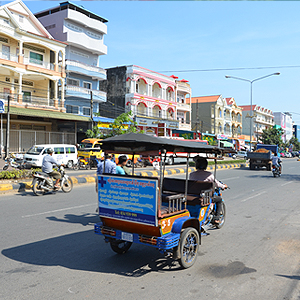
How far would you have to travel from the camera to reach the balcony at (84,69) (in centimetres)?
3344

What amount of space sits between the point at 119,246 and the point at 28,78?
29219mm

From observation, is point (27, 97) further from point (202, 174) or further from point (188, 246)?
point (188, 246)

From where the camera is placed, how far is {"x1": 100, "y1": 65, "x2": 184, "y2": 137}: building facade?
136 feet

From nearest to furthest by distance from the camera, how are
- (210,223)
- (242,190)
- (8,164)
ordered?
(210,223) < (242,190) < (8,164)

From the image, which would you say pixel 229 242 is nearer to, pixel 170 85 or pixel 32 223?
pixel 32 223

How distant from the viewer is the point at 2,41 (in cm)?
2828

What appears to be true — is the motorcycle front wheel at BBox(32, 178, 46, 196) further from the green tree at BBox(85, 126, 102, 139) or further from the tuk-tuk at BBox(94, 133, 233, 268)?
the green tree at BBox(85, 126, 102, 139)

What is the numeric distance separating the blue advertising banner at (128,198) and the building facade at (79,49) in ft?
94.7

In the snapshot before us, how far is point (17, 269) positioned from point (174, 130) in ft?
148

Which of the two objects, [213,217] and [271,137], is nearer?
[213,217]

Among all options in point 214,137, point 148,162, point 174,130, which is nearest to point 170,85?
point 174,130

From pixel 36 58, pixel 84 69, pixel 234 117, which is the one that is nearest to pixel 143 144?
pixel 36 58

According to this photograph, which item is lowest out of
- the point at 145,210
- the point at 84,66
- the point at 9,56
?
the point at 145,210

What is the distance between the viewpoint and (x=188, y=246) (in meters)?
4.88
